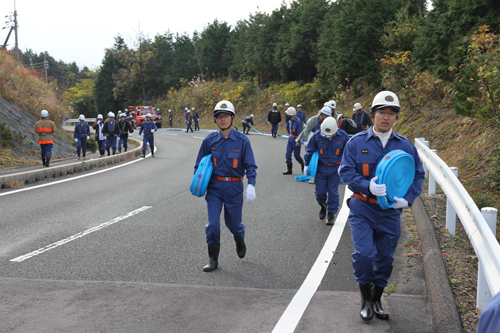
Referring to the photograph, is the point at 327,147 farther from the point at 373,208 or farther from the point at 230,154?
the point at 373,208

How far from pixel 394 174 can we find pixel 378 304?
1.19 meters

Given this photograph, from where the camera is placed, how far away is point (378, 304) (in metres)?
4.36

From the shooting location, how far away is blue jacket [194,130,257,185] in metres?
5.89

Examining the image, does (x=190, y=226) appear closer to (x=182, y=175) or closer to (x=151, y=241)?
(x=151, y=241)

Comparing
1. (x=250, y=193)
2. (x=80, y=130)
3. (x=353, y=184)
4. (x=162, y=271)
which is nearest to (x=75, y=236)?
(x=162, y=271)

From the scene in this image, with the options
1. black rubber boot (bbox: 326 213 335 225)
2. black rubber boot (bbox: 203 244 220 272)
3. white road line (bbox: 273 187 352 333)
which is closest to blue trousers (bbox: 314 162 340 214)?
black rubber boot (bbox: 326 213 335 225)

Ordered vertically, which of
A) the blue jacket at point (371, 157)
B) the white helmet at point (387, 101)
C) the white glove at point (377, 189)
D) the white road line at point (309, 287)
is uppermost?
the white helmet at point (387, 101)

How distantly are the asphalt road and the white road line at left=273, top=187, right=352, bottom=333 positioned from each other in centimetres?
7

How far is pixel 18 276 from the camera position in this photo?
5535mm

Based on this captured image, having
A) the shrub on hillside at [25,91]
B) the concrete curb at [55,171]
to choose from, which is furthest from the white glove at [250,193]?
the shrub on hillside at [25,91]

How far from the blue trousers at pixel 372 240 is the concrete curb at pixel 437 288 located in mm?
496

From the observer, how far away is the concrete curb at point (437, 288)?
3896 mm

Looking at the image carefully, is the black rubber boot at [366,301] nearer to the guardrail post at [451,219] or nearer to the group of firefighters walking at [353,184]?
the group of firefighters walking at [353,184]

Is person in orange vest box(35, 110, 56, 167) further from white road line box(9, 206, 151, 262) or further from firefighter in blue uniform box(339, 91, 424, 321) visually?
firefighter in blue uniform box(339, 91, 424, 321)
